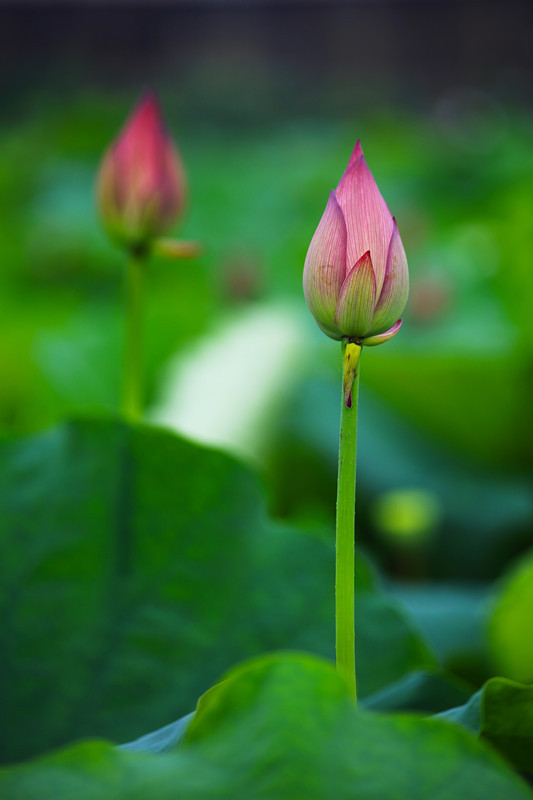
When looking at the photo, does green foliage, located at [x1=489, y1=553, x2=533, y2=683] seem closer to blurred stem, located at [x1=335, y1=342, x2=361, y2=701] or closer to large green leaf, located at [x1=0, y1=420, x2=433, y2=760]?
large green leaf, located at [x1=0, y1=420, x2=433, y2=760]

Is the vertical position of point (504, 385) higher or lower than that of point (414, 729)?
higher

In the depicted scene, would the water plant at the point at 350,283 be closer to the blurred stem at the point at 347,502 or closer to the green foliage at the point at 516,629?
the blurred stem at the point at 347,502

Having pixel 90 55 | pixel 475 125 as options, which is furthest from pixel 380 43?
pixel 90 55

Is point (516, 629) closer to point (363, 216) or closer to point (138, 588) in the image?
point (138, 588)

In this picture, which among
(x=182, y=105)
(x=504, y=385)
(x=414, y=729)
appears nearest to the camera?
(x=414, y=729)

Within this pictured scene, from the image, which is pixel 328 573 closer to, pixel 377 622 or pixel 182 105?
pixel 377 622

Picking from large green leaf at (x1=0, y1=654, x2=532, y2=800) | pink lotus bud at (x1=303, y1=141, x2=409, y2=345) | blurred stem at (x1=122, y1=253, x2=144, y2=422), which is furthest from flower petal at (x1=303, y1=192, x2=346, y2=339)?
blurred stem at (x1=122, y1=253, x2=144, y2=422)

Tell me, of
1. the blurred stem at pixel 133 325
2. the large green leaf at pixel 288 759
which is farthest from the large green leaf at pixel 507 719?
the blurred stem at pixel 133 325
